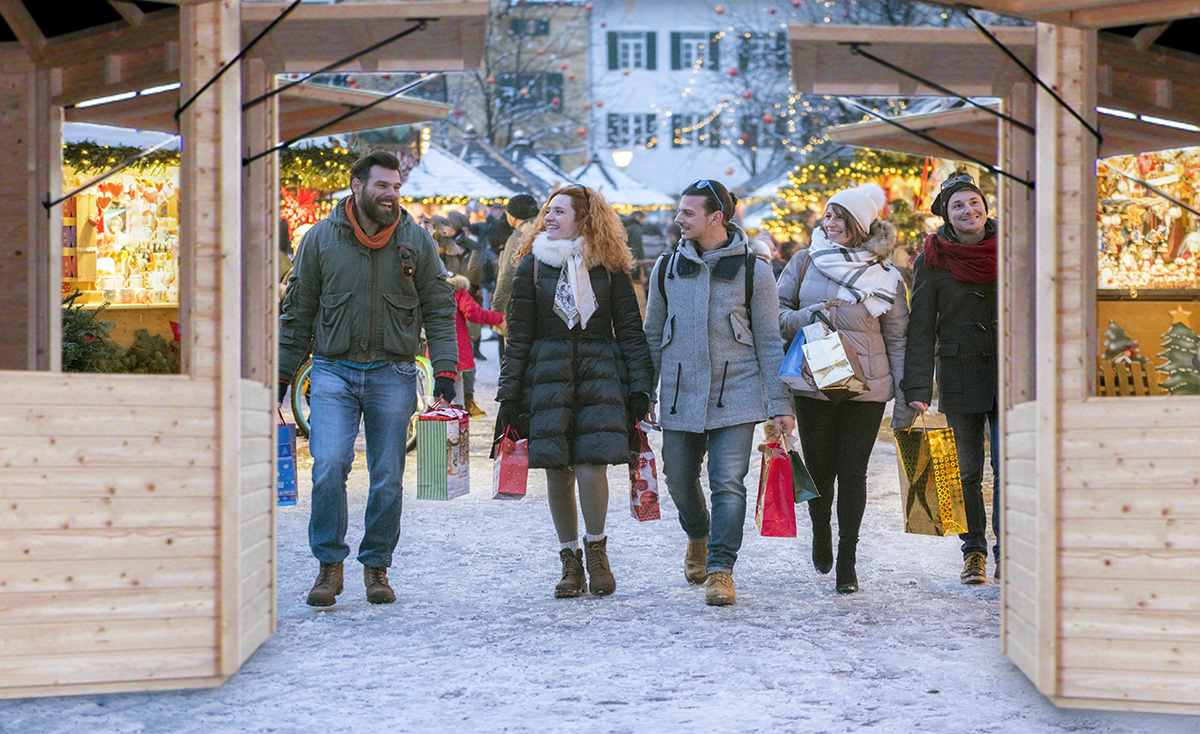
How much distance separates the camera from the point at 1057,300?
14.7ft

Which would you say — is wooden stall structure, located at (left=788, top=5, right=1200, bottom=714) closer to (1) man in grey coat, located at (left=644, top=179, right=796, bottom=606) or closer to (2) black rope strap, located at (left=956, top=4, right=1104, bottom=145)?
(2) black rope strap, located at (left=956, top=4, right=1104, bottom=145)

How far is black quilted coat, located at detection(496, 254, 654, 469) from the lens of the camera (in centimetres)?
622

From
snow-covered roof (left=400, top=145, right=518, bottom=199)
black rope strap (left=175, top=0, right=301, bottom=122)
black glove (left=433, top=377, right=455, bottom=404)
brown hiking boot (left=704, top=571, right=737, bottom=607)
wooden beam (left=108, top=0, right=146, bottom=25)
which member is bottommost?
brown hiking boot (left=704, top=571, right=737, bottom=607)

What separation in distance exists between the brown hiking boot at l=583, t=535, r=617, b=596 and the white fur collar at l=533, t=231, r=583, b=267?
135 cm

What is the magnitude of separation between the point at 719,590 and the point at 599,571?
2.06 feet

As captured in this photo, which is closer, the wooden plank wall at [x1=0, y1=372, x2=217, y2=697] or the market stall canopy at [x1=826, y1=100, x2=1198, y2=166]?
the wooden plank wall at [x1=0, y1=372, x2=217, y2=697]

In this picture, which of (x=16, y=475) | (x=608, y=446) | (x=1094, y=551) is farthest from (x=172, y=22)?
(x=1094, y=551)

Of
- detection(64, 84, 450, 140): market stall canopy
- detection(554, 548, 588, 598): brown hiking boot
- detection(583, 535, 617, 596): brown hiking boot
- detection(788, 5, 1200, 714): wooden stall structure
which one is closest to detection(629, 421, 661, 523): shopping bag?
detection(583, 535, 617, 596): brown hiking boot

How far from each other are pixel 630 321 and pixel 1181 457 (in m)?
2.69

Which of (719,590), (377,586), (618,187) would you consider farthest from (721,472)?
(618,187)

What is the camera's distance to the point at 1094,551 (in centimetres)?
446

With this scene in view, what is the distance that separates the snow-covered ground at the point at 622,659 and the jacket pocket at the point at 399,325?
46.3 inches

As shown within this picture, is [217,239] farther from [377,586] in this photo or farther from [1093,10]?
[1093,10]

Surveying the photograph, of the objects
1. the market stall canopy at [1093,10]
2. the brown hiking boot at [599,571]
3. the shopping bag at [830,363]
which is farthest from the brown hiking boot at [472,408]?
the market stall canopy at [1093,10]
